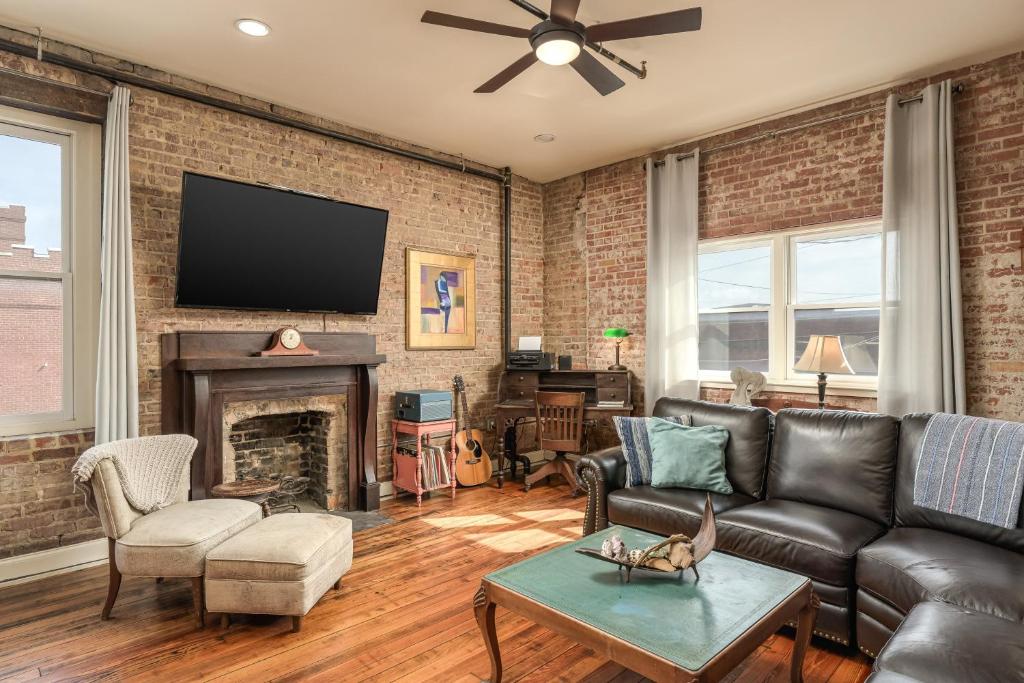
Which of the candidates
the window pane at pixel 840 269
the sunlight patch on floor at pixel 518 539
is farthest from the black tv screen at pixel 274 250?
the window pane at pixel 840 269

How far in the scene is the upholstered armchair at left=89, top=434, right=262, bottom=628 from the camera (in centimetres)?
258

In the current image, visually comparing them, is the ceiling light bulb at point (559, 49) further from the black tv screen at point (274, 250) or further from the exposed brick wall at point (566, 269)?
the exposed brick wall at point (566, 269)

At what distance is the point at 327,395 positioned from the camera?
14.2 ft

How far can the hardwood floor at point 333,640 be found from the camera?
2.24m

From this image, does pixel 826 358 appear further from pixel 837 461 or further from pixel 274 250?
pixel 274 250

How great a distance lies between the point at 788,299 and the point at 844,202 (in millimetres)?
797

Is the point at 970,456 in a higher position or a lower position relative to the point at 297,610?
higher

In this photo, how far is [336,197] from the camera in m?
4.48

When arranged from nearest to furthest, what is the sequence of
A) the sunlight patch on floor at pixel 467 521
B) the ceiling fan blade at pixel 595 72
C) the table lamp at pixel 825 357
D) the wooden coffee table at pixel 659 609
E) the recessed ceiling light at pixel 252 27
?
the wooden coffee table at pixel 659 609, the ceiling fan blade at pixel 595 72, the recessed ceiling light at pixel 252 27, the table lamp at pixel 825 357, the sunlight patch on floor at pixel 467 521

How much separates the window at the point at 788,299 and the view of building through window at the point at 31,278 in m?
4.56

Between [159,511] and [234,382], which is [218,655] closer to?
[159,511]

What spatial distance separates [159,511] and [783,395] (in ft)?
13.6

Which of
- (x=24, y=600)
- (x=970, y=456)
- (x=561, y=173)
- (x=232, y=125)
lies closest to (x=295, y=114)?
(x=232, y=125)

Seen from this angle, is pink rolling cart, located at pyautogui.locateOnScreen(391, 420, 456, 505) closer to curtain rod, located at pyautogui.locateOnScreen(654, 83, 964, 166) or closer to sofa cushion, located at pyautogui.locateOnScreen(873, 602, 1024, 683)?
curtain rod, located at pyautogui.locateOnScreen(654, 83, 964, 166)
